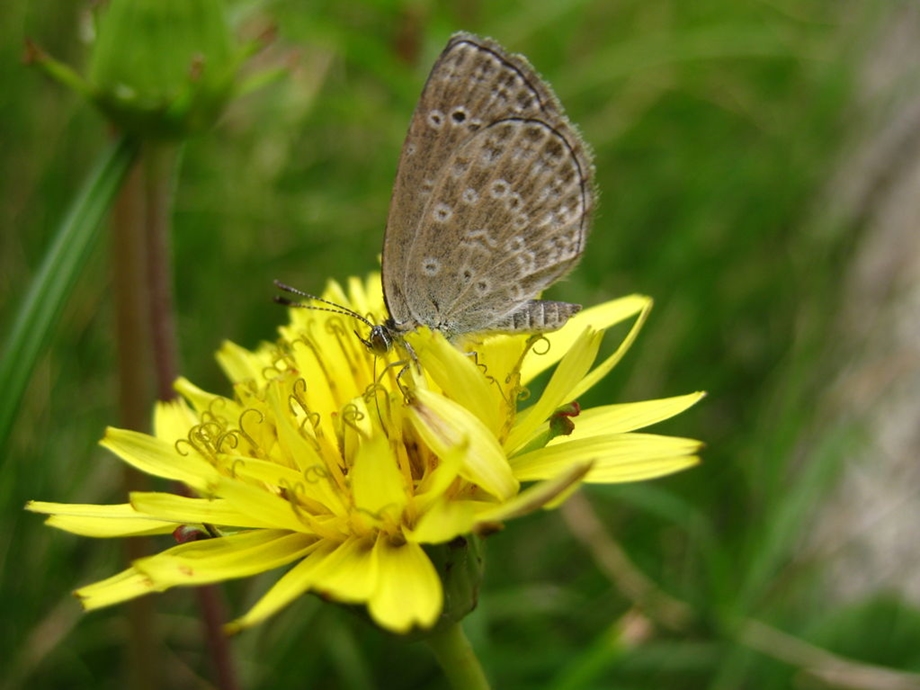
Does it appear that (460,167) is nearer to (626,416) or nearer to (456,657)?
(626,416)

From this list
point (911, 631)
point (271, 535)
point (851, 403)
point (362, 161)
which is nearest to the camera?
point (271, 535)

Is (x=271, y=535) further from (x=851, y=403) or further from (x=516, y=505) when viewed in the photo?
(x=851, y=403)

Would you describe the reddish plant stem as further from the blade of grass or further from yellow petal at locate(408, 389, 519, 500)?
yellow petal at locate(408, 389, 519, 500)

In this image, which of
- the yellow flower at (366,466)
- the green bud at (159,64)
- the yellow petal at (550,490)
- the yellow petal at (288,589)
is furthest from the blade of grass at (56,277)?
the yellow petal at (550,490)

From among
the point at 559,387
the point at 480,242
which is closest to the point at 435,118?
the point at 480,242

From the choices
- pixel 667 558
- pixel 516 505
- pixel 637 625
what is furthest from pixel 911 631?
pixel 516 505

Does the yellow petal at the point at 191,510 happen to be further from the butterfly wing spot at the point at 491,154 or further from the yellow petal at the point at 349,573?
the butterfly wing spot at the point at 491,154

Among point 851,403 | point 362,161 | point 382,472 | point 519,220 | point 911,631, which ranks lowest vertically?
point 911,631
